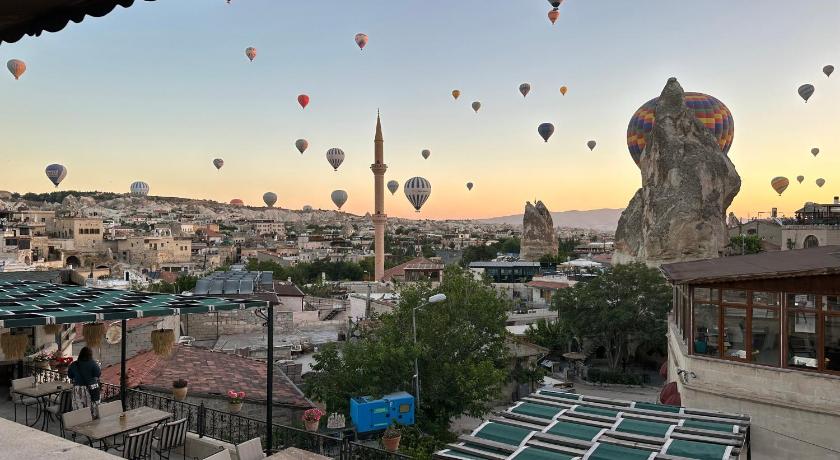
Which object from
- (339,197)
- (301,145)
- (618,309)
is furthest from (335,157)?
(618,309)

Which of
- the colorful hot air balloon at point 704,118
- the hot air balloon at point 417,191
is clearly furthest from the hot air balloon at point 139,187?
the colorful hot air balloon at point 704,118

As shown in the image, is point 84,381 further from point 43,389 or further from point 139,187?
point 139,187

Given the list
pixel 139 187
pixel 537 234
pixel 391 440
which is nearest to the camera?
pixel 391 440

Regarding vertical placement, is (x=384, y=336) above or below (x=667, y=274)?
below

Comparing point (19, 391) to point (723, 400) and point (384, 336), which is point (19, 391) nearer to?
point (384, 336)

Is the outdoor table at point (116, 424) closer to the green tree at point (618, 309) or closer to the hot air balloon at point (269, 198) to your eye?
the green tree at point (618, 309)

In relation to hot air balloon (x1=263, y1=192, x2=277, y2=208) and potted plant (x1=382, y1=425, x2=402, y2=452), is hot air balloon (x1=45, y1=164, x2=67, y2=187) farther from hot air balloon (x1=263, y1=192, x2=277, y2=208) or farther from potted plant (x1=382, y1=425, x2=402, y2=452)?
potted plant (x1=382, y1=425, x2=402, y2=452)

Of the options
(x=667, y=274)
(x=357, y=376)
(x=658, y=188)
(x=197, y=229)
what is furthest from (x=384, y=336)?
(x=197, y=229)
